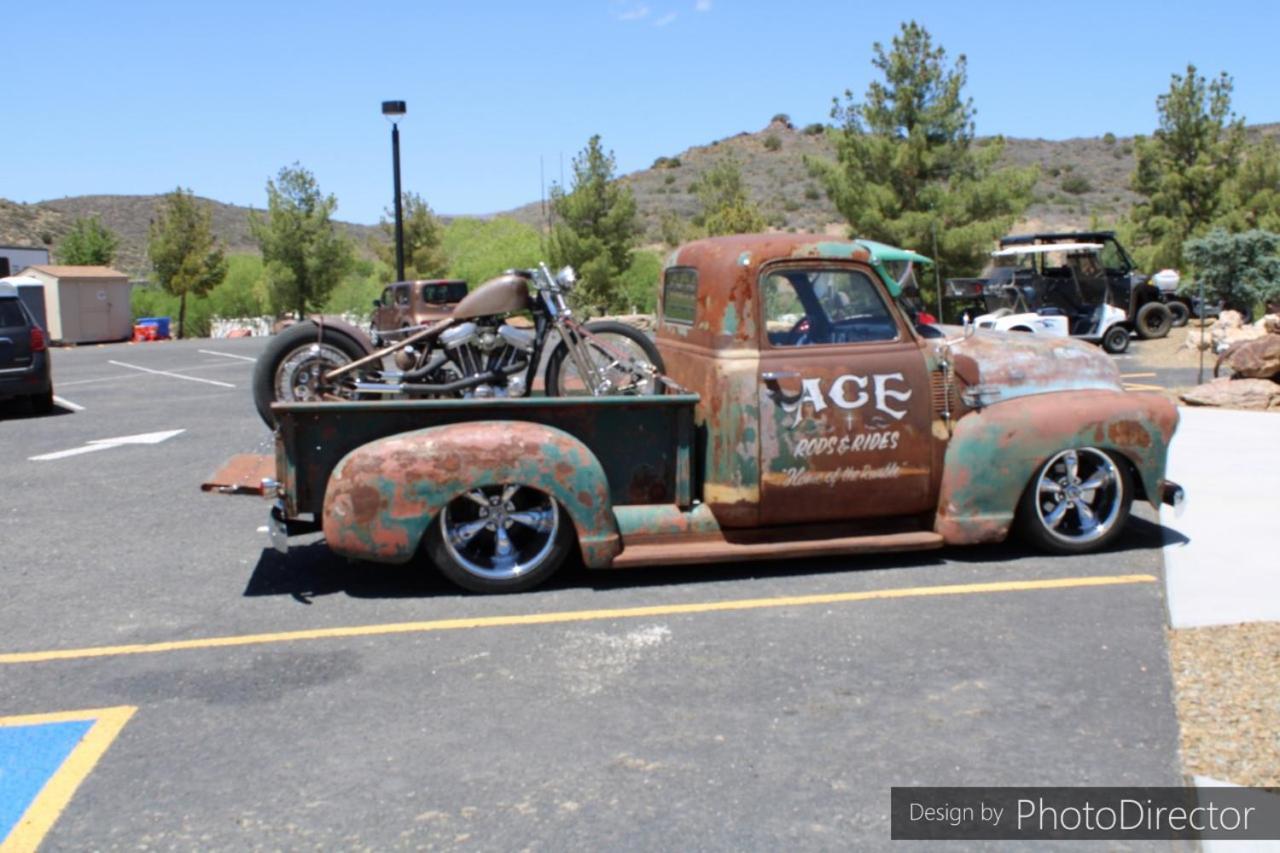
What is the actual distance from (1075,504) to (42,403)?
13.3m

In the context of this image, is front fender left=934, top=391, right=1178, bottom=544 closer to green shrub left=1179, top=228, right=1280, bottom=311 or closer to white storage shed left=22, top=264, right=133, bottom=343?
green shrub left=1179, top=228, right=1280, bottom=311

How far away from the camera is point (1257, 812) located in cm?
355

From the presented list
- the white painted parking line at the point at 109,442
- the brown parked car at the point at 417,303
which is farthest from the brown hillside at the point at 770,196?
the white painted parking line at the point at 109,442

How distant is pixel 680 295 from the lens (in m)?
6.73

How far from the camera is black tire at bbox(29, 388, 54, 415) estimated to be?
585 inches

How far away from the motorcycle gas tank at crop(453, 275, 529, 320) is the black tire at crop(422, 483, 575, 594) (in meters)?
1.19

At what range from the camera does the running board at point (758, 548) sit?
5883 millimetres

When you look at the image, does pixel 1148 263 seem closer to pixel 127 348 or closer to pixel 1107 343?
pixel 1107 343

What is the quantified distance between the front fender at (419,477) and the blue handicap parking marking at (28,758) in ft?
5.01

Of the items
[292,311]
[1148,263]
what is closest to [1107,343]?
[1148,263]

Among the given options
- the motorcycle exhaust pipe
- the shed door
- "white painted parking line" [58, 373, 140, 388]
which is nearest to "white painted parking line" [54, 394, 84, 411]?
"white painted parking line" [58, 373, 140, 388]

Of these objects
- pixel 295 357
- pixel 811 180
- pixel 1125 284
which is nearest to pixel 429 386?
pixel 295 357

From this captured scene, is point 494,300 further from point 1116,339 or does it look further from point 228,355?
point 228,355

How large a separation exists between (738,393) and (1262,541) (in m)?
3.29
